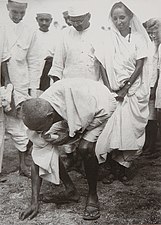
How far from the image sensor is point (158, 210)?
2.03 meters

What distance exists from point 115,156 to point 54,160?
0.34 meters

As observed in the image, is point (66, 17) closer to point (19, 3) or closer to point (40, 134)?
point (19, 3)

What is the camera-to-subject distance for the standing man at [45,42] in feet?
6.66

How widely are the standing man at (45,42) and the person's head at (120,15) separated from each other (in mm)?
313

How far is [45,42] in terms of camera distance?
6.72 feet

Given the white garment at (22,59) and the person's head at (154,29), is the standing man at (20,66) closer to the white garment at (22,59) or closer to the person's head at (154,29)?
the white garment at (22,59)

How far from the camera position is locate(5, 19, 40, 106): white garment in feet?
6.66

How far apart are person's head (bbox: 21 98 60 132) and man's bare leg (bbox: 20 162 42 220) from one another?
8.1 inches

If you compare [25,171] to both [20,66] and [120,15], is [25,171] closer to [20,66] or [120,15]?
[20,66]

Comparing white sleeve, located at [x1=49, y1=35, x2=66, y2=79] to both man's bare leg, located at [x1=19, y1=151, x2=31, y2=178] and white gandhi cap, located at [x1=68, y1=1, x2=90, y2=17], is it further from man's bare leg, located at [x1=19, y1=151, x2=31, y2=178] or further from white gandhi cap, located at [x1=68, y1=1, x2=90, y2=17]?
man's bare leg, located at [x1=19, y1=151, x2=31, y2=178]

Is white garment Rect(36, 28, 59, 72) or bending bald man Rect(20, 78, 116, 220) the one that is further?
white garment Rect(36, 28, 59, 72)

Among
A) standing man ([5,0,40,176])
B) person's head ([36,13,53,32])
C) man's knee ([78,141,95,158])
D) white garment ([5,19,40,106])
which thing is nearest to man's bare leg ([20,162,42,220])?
standing man ([5,0,40,176])

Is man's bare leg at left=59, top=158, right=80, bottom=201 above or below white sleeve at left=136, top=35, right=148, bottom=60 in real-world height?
below

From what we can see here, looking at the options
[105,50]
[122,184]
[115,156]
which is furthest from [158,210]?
[105,50]
